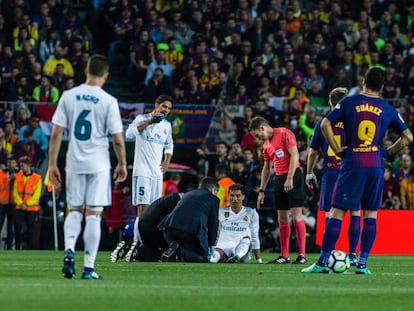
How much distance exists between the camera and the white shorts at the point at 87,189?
12156 millimetres

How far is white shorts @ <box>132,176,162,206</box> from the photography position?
1903 centimetres

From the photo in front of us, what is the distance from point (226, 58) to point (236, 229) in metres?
11.9

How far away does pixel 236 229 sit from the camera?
19266mm

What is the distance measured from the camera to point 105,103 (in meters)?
12.2

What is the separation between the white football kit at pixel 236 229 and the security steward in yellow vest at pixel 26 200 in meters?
8.16

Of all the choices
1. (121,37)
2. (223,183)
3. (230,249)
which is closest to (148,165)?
(230,249)

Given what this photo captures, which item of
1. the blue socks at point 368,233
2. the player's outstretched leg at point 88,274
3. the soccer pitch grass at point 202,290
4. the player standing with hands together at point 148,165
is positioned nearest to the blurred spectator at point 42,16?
the player standing with hands together at point 148,165

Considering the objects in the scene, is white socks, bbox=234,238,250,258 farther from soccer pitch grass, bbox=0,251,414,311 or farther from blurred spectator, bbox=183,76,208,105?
blurred spectator, bbox=183,76,208,105

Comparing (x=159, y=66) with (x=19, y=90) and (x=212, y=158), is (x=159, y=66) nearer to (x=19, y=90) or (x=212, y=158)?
(x=212, y=158)

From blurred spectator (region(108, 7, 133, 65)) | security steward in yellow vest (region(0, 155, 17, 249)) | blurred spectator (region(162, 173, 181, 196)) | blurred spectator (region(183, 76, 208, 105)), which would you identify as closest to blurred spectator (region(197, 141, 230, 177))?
blurred spectator (region(162, 173, 181, 196))

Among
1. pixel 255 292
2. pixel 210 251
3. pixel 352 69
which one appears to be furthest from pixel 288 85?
pixel 255 292

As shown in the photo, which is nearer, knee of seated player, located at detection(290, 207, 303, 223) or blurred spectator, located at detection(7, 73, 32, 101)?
knee of seated player, located at detection(290, 207, 303, 223)

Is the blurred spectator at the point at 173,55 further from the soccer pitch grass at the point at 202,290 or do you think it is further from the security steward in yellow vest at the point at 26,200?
the soccer pitch grass at the point at 202,290

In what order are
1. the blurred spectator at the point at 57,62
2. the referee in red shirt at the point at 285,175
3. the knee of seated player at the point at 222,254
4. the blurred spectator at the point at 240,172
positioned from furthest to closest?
1. the blurred spectator at the point at 57,62
2. the blurred spectator at the point at 240,172
3. the knee of seated player at the point at 222,254
4. the referee in red shirt at the point at 285,175
